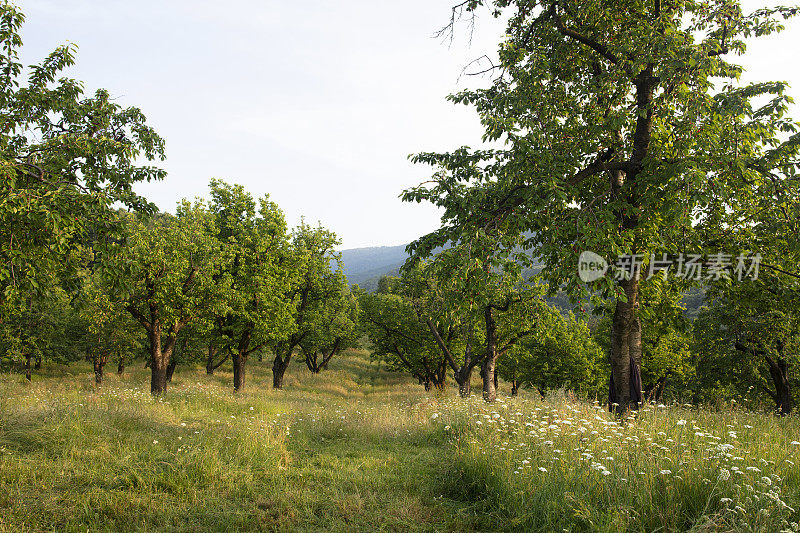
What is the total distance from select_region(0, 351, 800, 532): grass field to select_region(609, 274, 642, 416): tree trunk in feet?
2.51

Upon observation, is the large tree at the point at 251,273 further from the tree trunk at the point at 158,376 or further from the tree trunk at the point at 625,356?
the tree trunk at the point at 625,356

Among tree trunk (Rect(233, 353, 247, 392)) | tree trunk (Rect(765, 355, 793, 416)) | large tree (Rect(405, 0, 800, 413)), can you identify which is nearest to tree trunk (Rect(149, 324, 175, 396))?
tree trunk (Rect(233, 353, 247, 392))

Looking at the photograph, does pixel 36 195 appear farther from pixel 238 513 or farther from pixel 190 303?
pixel 190 303

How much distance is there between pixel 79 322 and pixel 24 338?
346 cm

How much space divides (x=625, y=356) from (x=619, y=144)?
512cm

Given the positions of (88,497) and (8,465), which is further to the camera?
(8,465)

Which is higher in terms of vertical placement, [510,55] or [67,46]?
[510,55]

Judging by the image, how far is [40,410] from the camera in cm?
859

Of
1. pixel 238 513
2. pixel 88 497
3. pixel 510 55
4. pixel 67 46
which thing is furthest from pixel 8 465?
pixel 510 55

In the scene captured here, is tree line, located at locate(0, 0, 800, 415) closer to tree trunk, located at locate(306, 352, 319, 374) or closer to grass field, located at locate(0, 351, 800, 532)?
grass field, located at locate(0, 351, 800, 532)

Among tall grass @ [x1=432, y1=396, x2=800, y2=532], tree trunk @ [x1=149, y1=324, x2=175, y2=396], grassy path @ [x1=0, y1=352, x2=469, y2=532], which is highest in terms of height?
tall grass @ [x1=432, y1=396, x2=800, y2=532]

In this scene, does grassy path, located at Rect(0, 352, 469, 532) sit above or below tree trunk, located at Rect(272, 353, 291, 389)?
above

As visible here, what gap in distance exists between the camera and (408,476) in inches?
252

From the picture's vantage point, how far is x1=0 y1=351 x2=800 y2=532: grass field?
13.8 feet
